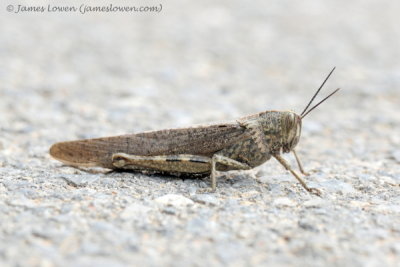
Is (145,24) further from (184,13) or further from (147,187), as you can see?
(147,187)

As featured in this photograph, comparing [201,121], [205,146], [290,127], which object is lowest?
[205,146]

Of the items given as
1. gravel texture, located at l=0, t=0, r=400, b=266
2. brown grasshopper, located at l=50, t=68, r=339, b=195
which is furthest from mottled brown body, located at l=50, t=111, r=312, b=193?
gravel texture, located at l=0, t=0, r=400, b=266

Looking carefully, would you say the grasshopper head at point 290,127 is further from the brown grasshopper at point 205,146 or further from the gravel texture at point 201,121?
the gravel texture at point 201,121

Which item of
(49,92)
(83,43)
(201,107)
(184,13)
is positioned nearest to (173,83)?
(201,107)

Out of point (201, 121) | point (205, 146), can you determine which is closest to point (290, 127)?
point (205, 146)

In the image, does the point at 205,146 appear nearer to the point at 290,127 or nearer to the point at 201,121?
the point at 290,127

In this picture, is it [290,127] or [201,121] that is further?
[201,121]
